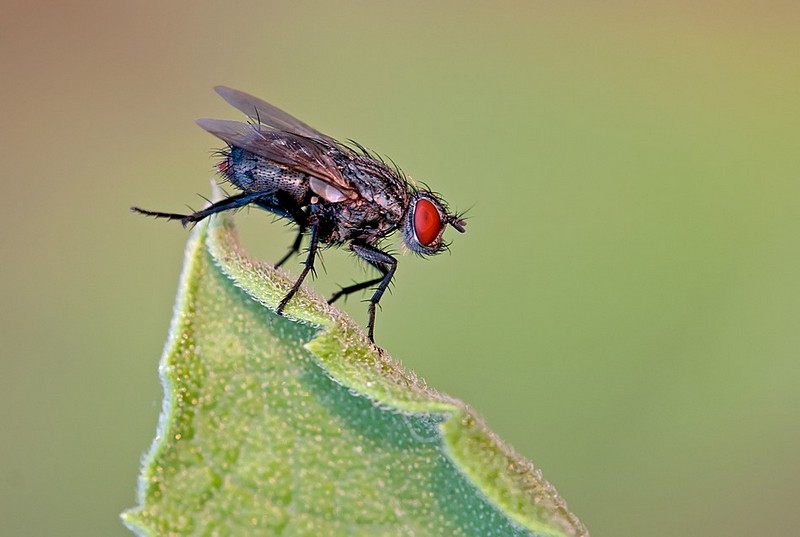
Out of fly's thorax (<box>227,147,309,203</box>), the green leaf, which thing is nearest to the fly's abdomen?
fly's thorax (<box>227,147,309,203</box>)

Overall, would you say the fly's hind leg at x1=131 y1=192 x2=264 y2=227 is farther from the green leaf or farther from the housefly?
the green leaf

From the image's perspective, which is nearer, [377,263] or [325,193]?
[325,193]

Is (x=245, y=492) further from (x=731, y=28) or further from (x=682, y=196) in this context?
(x=731, y=28)

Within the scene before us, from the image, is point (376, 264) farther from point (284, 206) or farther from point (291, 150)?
point (291, 150)

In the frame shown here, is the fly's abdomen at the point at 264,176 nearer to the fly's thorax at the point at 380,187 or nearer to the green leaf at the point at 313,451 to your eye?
the fly's thorax at the point at 380,187

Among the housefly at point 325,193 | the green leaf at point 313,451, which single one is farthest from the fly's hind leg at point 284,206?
the green leaf at point 313,451

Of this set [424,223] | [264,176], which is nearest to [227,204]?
[264,176]
